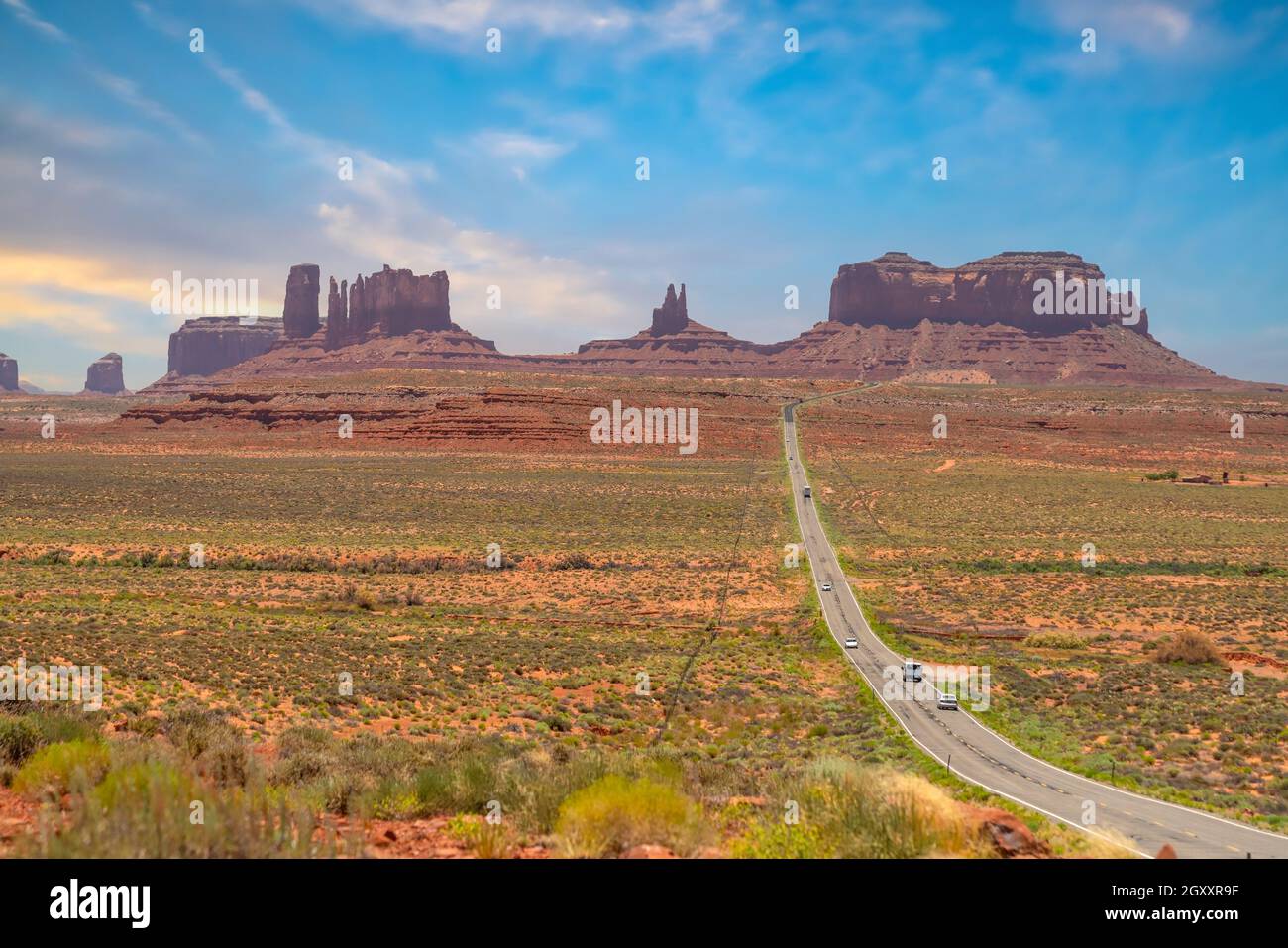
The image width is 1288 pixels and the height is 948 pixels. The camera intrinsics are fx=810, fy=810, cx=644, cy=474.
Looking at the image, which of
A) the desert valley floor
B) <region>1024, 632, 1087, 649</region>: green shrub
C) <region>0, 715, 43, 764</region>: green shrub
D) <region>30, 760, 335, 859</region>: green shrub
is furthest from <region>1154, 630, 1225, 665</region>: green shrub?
<region>0, 715, 43, 764</region>: green shrub

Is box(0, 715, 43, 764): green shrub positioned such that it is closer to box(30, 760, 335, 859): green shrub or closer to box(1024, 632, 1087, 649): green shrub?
box(30, 760, 335, 859): green shrub

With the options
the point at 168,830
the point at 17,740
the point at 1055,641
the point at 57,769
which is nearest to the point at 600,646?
the point at 1055,641

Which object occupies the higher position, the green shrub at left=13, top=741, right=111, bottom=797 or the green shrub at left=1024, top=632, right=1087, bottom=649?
the green shrub at left=13, top=741, right=111, bottom=797

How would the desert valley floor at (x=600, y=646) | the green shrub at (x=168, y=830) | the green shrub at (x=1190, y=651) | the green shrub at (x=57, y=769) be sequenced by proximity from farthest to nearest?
the green shrub at (x=1190, y=651)
the green shrub at (x=57, y=769)
the desert valley floor at (x=600, y=646)
the green shrub at (x=168, y=830)

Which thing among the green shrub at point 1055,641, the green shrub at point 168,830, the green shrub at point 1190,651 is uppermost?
the green shrub at point 168,830

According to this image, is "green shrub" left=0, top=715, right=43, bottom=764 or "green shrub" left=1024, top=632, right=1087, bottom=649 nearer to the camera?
"green shrub" left=0, top=715, right=43, bottom=764

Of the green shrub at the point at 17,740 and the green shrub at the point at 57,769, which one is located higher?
the green shrub at the point at 57,769

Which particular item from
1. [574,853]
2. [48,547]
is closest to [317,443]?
[48,547]

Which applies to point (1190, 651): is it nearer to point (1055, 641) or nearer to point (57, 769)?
point (1055, 641)

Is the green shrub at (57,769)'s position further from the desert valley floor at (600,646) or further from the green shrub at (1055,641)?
the green shrub at (1055,641)

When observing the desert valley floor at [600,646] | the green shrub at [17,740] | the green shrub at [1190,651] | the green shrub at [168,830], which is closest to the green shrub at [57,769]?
the desert valley floor at [600,646]

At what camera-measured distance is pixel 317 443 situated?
100 metres

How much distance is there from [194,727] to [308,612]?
1731cm
